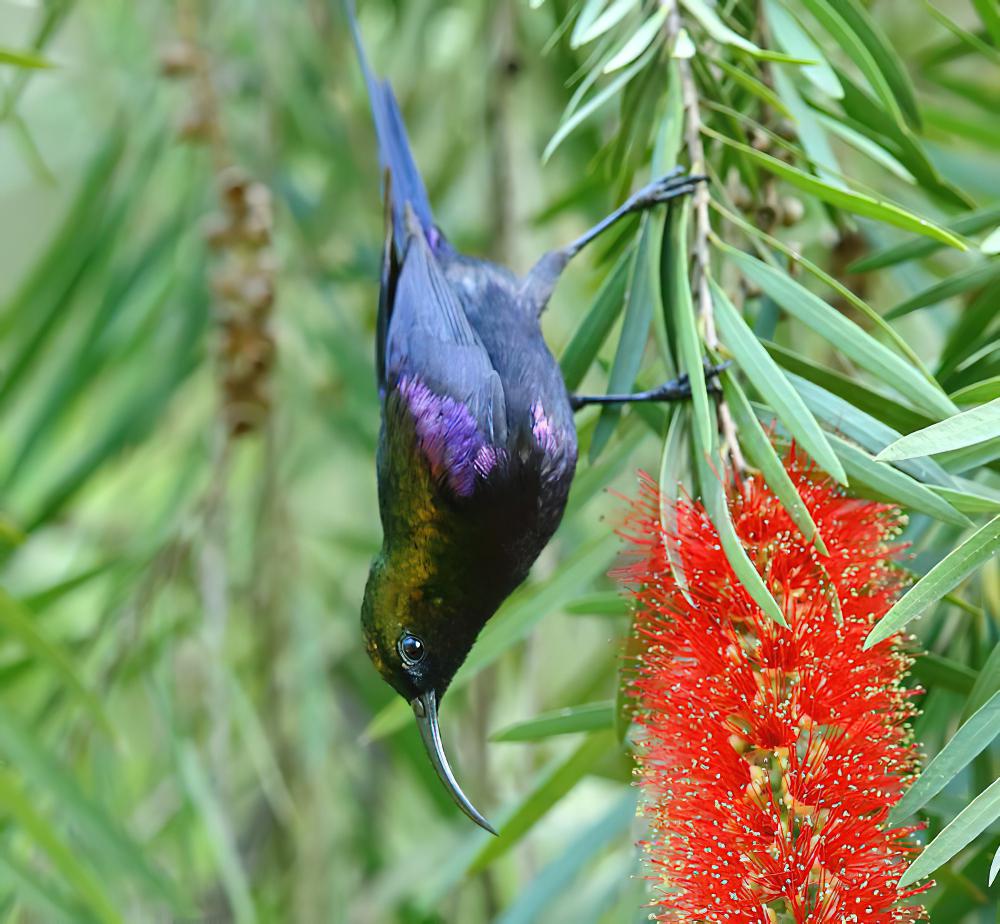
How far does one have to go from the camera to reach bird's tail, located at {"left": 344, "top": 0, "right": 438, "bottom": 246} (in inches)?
97.1

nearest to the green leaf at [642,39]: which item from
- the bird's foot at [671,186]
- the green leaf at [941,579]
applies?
the bird's foot at [671,186]

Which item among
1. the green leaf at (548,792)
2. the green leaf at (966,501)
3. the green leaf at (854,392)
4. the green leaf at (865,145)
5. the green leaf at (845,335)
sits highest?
the green leaf at (865,145)

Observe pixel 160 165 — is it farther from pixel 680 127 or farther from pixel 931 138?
pixel 680 127

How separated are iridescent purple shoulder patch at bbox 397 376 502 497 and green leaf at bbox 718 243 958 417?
0.56m

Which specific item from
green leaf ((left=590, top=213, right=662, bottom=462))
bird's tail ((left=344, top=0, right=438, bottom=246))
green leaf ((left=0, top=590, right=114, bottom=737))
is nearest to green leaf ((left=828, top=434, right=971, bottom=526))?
green leaf ((left=590, top=213, right=662, bottom=462))

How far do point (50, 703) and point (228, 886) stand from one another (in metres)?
0.56

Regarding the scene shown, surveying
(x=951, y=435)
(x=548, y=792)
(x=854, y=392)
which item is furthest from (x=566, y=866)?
(x=951, y=435)

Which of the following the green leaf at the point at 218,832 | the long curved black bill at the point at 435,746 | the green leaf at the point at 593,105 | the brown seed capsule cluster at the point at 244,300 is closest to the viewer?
the green leaf at the point at 593,105

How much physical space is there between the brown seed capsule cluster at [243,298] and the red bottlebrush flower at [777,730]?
115 centimetres

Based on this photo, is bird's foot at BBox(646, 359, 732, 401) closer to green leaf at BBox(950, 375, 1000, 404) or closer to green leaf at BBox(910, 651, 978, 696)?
green leaf at BBox(950, 375, 1000, 404)

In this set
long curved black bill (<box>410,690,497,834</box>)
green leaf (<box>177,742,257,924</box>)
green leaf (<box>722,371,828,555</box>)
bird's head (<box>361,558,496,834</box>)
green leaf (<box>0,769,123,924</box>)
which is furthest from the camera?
green leaf (<box>177,742,257,924</box>)

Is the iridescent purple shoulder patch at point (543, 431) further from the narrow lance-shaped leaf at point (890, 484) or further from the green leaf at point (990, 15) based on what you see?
the green leaf at point (990, 15)

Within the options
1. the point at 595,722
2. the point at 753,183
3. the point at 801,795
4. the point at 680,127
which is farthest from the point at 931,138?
the point at 801,795

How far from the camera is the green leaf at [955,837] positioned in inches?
44.8
